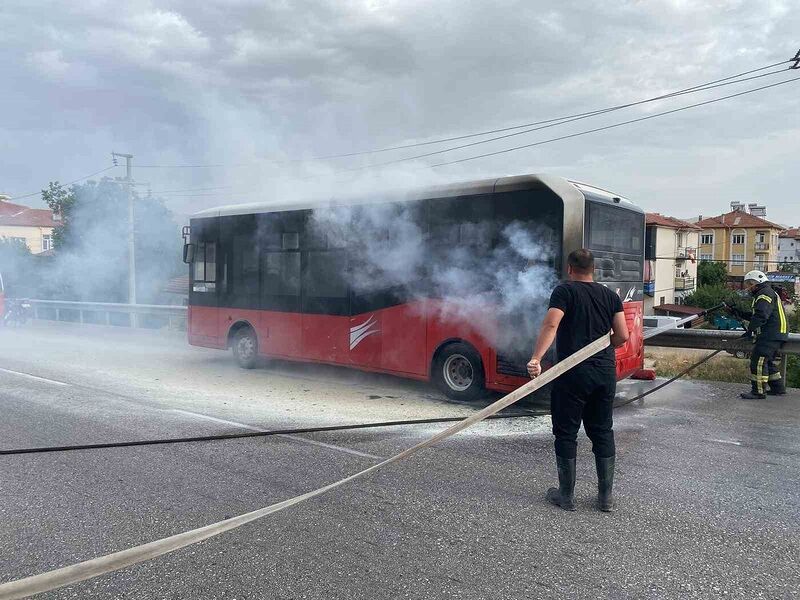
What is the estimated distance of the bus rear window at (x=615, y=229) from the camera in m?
6.93

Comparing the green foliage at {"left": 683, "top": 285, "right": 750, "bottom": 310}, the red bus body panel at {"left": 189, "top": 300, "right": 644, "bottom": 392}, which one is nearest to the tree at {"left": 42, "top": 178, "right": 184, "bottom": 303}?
the red bus body panel at {"left": 189, "top": 300, "right": 644, "bottom": 392}

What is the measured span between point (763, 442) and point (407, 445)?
3.42 metres

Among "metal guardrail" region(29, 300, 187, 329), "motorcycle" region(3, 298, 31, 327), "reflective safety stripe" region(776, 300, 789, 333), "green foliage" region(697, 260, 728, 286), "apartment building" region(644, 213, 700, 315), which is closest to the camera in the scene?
"reflective safety stripe" region(776, 300, 789, 333)

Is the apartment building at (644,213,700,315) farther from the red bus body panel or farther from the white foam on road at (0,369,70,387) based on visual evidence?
the white foam on road at (0,369,70,387)

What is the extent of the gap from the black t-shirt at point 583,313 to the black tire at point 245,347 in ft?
22.9

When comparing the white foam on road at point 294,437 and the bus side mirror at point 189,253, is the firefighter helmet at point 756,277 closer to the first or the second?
the white foam on road at point 294,437

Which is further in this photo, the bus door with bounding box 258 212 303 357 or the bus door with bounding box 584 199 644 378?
the bus door with bounding box 258 212 303 357

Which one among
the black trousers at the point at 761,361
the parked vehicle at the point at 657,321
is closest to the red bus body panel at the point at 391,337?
the parked vehicle at the point at 657,321

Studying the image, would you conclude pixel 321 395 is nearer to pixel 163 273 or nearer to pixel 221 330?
pixel 221 330

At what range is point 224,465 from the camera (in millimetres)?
5016

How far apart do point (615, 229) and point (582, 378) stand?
3812mm

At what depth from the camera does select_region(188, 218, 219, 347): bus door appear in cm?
1092

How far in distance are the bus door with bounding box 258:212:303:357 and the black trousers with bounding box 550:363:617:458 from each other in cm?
592

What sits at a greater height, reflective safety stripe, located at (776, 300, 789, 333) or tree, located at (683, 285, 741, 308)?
reflective safety stripe, located at (776, 300, 789, 333)
